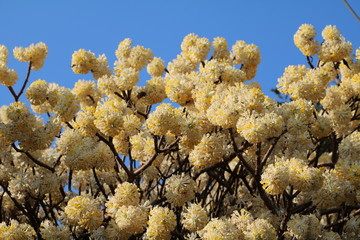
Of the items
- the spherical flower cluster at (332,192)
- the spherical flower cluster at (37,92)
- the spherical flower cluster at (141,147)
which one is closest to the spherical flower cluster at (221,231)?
the spherical flower cluster at (332,192)

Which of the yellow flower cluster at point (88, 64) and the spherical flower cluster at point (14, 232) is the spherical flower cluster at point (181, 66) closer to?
the yellow flower cluster at point (88, 64)

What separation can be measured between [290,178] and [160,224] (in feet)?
3.17

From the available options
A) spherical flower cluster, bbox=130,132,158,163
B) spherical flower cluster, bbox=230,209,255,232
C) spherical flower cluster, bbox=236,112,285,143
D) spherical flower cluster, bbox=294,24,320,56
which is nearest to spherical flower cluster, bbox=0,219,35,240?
spherical flower cluster, bbox=130,132,158,163

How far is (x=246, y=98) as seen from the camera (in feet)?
13.6

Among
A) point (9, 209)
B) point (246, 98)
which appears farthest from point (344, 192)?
point (9, 209)

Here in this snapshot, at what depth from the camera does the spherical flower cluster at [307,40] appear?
5621mm

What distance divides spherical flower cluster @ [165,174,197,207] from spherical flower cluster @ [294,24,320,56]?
2163 millimetres

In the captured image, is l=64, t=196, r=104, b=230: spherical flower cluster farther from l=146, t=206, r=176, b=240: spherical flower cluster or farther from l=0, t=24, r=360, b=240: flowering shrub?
l=146, t=206, r=176, b=240: spherical flower cluster

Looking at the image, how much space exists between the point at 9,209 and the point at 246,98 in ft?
9.22

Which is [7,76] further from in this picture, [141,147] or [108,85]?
[141,147]

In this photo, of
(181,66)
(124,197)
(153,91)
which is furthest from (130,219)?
(181,66)

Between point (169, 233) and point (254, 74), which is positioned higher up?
point (254, 74)

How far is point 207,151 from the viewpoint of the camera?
4.25 m

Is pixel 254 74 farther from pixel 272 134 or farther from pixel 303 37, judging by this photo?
pixel 272 134
